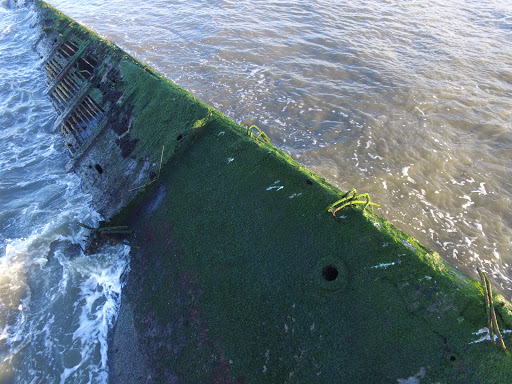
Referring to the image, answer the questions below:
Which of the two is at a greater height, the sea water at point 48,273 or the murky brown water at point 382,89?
the murky brown water at point 382,89

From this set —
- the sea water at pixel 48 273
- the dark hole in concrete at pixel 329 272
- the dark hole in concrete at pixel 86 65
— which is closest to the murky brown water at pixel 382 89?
the dark hole in concrete at pixel 86 65

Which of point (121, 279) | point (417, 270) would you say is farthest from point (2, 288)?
point (417, 270)

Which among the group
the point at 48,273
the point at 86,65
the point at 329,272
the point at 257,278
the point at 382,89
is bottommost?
A: the point at 48,273

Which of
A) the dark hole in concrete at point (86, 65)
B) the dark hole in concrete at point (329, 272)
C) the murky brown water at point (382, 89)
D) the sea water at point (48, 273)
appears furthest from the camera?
the dark hole in concrete at point (86, 65)

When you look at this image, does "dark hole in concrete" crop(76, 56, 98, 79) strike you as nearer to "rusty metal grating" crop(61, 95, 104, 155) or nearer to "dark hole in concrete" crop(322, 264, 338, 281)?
"rusty metal grating" crop(61, 95, 104, 155)

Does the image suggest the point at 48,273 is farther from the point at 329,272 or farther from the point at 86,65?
the point at 86,65

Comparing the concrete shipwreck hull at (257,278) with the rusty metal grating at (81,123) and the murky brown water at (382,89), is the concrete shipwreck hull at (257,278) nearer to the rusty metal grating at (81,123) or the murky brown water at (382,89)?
the rusty metal grating at (81,123)

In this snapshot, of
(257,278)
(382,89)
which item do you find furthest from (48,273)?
(382,89)
